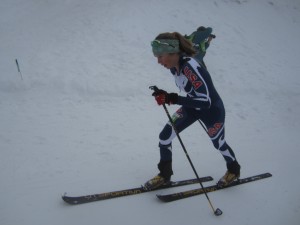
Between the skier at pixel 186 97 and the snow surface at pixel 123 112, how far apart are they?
62cm

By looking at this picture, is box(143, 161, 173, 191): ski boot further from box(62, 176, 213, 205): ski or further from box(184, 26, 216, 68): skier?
box(184, 26, 216, 68): skier

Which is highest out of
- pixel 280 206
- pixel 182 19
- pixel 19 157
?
pixel 182 19

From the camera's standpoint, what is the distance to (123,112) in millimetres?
6895

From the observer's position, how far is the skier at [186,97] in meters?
3.73

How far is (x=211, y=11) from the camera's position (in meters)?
12.6

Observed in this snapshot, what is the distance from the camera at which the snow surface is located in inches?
168

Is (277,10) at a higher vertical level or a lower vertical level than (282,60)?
higher

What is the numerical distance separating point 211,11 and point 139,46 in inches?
191

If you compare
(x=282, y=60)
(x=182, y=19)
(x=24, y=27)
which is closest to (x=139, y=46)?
(x=182, y=19)

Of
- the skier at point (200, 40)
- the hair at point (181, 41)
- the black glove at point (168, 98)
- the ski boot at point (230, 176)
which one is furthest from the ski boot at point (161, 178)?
the skier at point (200, 40)

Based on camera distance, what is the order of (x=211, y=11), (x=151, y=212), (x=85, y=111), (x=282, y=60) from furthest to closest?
(x=211, y=11)
(x=282, y=60)
(x=85, y=111)
(x=151, y=212)

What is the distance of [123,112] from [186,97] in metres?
3.30

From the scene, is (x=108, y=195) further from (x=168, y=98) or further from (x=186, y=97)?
(x=186, y=97)

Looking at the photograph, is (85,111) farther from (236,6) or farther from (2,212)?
(236,6)
